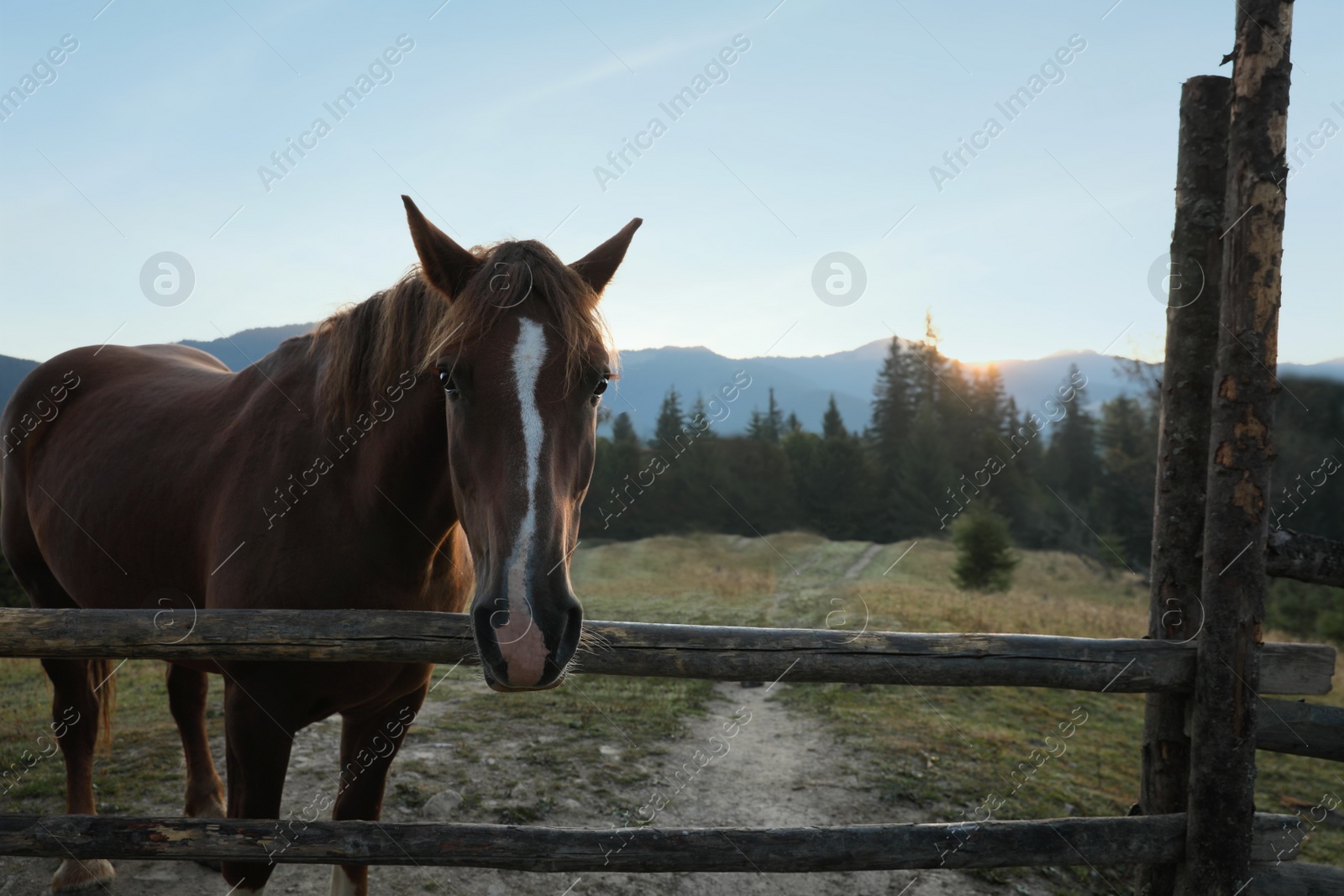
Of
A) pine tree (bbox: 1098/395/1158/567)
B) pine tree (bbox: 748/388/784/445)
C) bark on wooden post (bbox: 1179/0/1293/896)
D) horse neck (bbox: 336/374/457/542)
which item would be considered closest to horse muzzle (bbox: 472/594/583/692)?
horse neck (bbox: 336/374/457/542)

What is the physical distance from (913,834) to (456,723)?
439cm

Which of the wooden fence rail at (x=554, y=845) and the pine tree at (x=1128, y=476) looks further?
the pine tree at (x=1128, y=476)

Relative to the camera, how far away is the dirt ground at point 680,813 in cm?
376

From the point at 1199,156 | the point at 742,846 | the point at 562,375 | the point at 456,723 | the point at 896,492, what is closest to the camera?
the point at 562,375

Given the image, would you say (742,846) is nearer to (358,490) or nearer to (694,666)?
(694,666)

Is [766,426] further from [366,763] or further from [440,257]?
[440,257]

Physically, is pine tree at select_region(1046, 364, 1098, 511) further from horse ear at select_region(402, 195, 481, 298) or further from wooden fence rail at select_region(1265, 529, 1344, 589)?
horse ear at select_region(402, 195, 481, 298)

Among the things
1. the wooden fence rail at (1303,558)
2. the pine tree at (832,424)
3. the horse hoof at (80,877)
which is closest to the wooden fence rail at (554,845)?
the wooden fence rail at (1303,558)

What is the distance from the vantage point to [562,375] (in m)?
2.20

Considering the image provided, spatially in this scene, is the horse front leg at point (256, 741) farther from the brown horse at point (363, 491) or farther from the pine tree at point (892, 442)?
the pine tree at point (892, 442)

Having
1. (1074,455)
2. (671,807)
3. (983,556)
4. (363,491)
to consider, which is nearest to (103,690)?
(363,491)

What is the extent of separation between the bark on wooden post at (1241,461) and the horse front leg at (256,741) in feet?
11.0

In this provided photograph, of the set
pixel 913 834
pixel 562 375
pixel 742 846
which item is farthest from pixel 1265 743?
pixel 562 375

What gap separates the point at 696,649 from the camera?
103 inches
